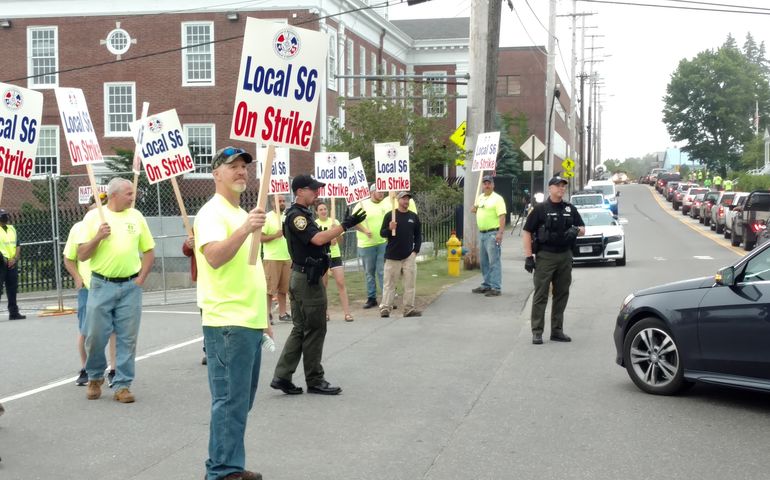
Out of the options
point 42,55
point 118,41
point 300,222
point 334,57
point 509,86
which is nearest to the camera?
point 300,222

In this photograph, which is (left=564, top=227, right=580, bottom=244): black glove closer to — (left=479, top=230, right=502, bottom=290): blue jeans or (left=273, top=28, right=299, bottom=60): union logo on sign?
(left=479, top=230, right=502, bottom=290): blue jeans

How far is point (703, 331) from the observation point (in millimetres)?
8289

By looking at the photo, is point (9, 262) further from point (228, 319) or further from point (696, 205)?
point (696, 205)

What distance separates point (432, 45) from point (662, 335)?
5147 centimetres

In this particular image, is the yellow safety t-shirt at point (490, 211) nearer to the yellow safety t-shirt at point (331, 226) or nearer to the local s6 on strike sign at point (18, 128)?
the yellow safety t-shirt at point (331, 226)

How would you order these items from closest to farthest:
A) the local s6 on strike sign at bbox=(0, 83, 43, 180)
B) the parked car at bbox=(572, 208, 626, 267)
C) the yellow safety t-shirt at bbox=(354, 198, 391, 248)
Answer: the local s6 on strike sign at bbox=(0, 83, 43, 180), the yellow safety t-shirt at bbox=(354, 198, 391, 248), the parked car at bbox=(572, 208, 626, 267)

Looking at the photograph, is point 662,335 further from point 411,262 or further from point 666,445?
point 411,262

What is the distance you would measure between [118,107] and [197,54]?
4.23m

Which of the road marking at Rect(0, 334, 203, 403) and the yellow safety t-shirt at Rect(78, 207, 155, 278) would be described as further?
→ the road marking at Rect(0, 334, 203, 403)

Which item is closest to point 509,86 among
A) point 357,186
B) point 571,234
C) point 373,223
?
point 357,186

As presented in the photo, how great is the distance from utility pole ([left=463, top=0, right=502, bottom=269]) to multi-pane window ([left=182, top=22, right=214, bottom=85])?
21.4 metres

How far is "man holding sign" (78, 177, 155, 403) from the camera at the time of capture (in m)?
8.97

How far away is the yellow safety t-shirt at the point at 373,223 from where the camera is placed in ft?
51.8

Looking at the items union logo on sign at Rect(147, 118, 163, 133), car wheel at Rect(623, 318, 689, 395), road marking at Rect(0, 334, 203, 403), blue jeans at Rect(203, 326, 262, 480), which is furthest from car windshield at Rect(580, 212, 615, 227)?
blue jeans at Rect(203, 326, 262, 480)
